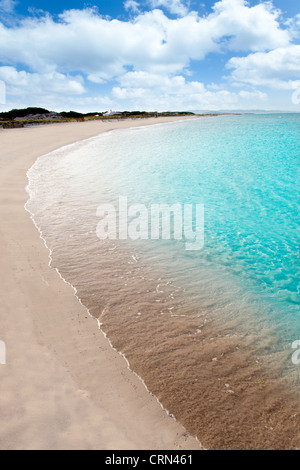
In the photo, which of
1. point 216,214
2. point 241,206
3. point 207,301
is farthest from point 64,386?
point 241,206

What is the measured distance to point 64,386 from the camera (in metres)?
3.74

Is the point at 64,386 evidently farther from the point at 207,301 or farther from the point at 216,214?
the point at 216,214

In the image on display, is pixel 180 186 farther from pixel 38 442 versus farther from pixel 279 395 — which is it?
pixel 38 442

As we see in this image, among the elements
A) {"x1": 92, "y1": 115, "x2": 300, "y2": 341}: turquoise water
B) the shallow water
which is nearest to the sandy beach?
the shallow water

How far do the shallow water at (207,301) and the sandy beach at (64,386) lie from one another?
0.29m

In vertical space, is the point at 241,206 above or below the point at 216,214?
above

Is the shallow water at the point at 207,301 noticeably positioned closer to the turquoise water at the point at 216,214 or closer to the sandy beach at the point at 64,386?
the turquoise water at the point at 216,214

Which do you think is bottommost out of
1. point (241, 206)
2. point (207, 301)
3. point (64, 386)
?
point (64, 386)

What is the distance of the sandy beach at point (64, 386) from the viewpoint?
10.4 feet

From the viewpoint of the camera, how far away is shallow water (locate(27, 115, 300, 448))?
11.9 feet

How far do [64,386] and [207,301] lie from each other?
3.18 metres

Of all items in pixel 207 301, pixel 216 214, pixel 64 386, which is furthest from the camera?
pixel 216 214

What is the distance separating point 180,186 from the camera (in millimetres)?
15758

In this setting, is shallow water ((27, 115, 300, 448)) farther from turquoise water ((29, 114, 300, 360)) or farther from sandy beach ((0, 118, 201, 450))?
sandy beach ((0, 118, 201, 450))
